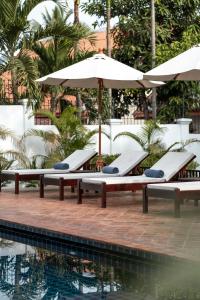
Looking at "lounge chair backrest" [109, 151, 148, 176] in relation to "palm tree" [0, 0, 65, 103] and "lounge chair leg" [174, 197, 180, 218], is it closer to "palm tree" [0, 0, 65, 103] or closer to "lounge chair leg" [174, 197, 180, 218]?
"lounge chair leg" [174, 197, 180, 218]

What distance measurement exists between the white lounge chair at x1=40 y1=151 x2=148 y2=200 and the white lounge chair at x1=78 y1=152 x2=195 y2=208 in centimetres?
62

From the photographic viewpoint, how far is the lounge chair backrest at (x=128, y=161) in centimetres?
1317

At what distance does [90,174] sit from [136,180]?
183 centimetres

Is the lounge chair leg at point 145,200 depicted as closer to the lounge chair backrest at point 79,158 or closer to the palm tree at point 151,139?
the lounge chair backrest at point 79,158

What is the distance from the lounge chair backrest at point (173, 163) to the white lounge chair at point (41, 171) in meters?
2.45

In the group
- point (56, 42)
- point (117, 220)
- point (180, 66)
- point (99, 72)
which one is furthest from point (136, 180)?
point (56, 42)

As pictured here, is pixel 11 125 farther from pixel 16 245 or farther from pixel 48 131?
pixel 16 245

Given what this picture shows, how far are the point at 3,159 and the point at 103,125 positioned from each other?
327cm

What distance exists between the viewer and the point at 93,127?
58.2 feet

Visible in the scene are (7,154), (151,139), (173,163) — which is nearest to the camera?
(173,163)

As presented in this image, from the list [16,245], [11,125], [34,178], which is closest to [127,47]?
[11,125]

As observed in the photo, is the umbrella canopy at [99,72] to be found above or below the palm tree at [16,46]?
below

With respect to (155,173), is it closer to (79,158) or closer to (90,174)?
(90,174)

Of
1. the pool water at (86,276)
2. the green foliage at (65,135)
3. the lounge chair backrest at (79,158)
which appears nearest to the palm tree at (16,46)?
the green foliage at (65,135)
